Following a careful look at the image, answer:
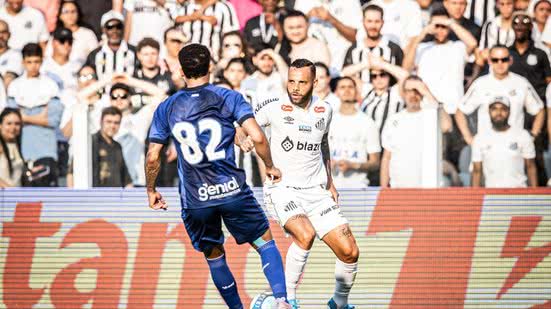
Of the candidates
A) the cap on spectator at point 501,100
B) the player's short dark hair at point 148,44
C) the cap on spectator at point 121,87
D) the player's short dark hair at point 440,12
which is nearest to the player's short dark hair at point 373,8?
the player's short dark hair at point 440,12

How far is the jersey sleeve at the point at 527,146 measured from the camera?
10297 millimetres

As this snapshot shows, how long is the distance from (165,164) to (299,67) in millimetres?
2820

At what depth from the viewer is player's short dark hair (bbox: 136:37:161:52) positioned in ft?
36.3

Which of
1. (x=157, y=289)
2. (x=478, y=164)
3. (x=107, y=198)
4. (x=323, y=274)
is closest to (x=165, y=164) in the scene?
(x=107, y=198)

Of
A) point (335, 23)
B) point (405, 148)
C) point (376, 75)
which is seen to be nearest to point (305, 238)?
point (405, 148)

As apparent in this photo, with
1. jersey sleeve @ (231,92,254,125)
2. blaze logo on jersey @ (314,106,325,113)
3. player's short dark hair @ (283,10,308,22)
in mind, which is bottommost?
blaze logo on jersey @ (314,106,325,113)

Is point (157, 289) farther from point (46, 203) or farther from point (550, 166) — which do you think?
point (550, 166)

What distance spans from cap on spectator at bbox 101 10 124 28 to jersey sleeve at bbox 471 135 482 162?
4381 mm

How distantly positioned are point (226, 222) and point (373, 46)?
4163 mm

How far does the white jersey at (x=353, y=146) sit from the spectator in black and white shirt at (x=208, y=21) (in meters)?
1.89

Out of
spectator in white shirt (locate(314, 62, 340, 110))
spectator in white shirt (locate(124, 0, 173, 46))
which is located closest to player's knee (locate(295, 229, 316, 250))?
spectator in white shirt (locate(314, 62, 340, 110))

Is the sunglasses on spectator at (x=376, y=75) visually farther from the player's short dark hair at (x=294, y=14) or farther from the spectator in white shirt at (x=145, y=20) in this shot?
the spectator in white shirt at (x=145, y=20)

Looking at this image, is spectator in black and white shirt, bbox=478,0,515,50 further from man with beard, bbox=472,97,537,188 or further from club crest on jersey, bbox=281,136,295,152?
club crest on jersey, bbox=281,136,295,152

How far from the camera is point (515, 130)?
10.4m
